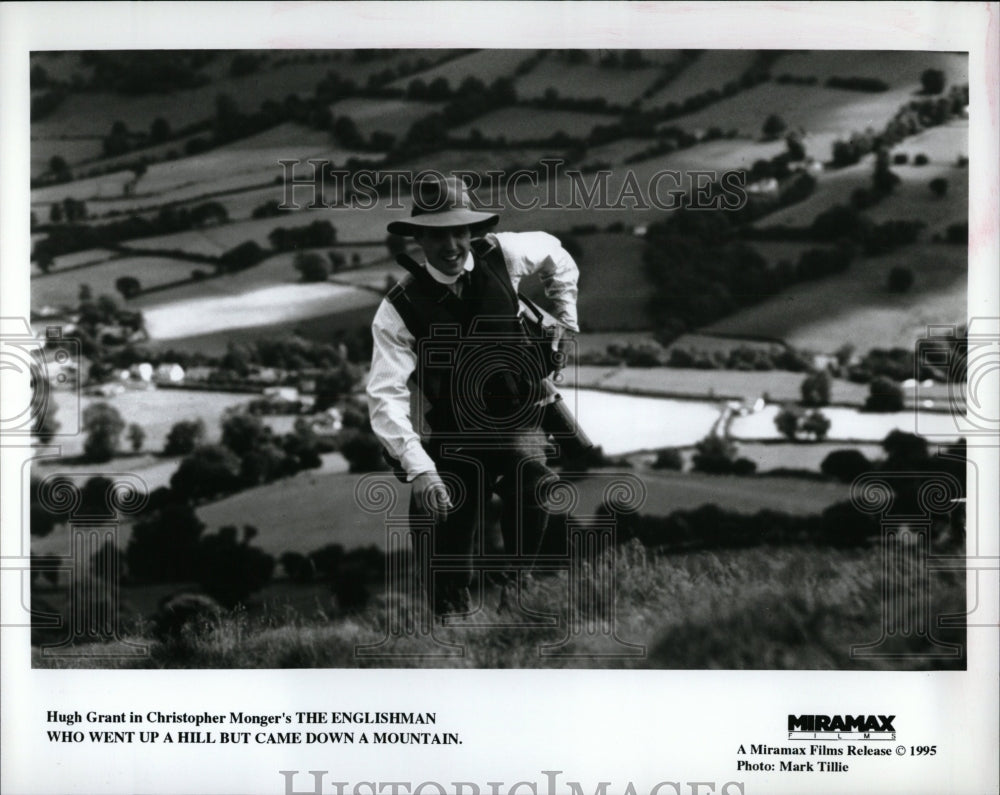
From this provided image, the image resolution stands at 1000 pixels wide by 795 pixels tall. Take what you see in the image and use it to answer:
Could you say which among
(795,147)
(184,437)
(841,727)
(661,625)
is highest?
(795,147)

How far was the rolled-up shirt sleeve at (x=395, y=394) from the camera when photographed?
14.9ft

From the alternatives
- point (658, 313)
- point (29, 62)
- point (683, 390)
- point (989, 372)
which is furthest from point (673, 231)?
point (29, 62)

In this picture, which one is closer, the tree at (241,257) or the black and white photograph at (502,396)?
the black and white photograph at (502,396)

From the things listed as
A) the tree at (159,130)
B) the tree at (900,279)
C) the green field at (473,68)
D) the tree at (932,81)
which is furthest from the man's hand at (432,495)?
the tree at (932,81)

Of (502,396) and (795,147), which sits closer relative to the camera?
(502,396)

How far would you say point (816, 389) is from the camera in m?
4.64

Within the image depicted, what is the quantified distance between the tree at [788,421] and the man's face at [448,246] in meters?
1.44

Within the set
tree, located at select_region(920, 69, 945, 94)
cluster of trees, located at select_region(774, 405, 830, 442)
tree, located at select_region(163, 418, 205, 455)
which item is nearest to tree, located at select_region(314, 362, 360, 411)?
tree, located at select_region(163, 418, 205, 455)

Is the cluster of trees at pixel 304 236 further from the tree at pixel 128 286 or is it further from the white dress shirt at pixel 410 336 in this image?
the tree at pixel 128 286

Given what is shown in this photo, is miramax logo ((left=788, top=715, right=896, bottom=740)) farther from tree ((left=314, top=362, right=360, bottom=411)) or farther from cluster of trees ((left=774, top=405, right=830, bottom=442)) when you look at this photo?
tree ((left=314, top=362, right=360, bottom=411))

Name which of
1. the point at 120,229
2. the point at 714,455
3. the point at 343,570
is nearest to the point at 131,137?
the point at 120,229

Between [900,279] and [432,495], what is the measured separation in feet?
6.92

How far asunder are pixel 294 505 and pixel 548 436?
3.52 feet

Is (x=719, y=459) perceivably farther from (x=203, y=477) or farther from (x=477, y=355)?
(x=203, y=477)
